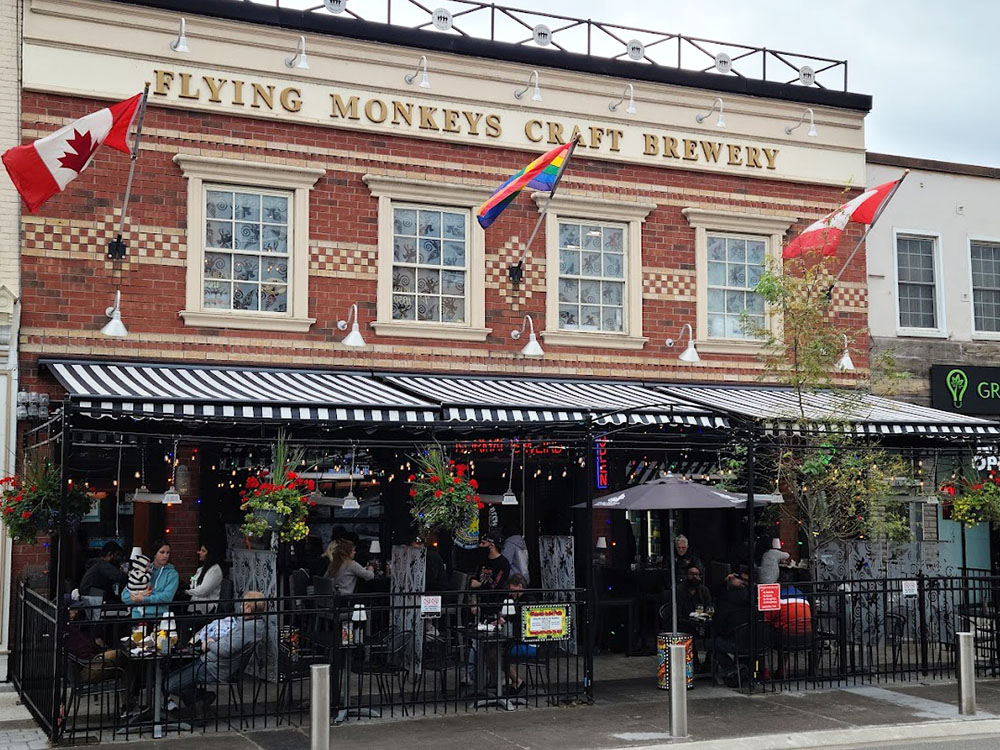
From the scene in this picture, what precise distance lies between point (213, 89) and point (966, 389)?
42.3ft

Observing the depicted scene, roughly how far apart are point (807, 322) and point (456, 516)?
527 centimetres

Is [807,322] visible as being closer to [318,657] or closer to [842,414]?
[842,414]

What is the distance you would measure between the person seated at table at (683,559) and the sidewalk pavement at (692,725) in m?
2.70

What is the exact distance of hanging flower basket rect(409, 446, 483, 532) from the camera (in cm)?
1254

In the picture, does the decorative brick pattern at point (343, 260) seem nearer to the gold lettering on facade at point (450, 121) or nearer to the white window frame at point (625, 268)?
the gold lettering on facade at point (450, 121)

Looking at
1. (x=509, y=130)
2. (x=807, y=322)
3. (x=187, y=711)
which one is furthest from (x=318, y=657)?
(x=509, y=130)

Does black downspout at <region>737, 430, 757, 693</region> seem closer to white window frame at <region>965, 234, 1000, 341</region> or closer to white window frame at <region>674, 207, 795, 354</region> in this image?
white window frame at <region>674, 207, 795, 354</region>

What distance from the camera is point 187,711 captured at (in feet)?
38.9

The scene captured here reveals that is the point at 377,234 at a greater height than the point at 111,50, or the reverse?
the point at 111,50

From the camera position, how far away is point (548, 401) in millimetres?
14523

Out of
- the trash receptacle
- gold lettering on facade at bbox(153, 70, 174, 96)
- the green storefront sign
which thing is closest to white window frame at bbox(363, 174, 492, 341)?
gold lettering on facade at bbox(153, 70, 174, 96)

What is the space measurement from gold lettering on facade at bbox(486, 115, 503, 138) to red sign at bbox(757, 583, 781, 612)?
7428 mm

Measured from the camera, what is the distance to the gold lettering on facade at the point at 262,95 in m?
15.5

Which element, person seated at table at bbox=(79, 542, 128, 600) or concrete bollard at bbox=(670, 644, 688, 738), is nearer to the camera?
concrete bollard at bbox=(670, 644, 688, 738)
